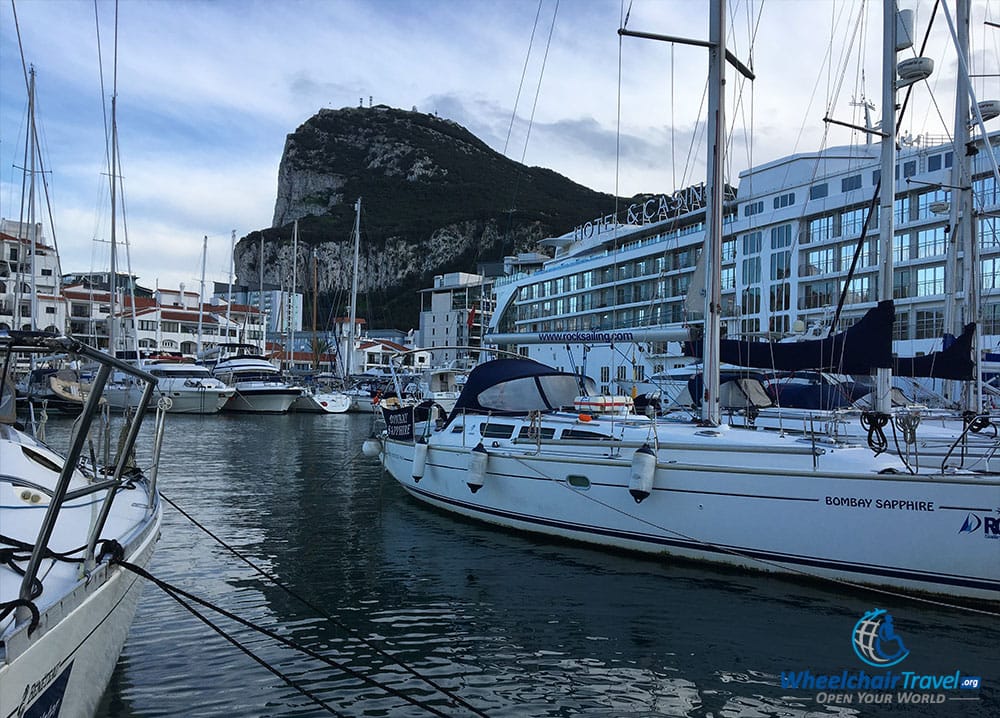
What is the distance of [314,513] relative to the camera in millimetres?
15250

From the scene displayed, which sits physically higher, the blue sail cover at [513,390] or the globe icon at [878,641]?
the blue sail cover at [513,390]

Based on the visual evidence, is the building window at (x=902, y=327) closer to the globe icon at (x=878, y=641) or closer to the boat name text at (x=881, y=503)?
the boat name text at (x=881, y=503)

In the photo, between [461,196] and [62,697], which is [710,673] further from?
[461,196]

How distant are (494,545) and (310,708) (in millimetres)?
6131

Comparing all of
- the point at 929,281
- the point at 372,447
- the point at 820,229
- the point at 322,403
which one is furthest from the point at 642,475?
the point at 322,403

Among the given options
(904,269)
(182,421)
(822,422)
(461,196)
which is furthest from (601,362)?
(461,196)

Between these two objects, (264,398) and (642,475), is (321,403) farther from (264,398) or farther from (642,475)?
(642,475)

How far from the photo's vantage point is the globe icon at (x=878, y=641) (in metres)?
7.53

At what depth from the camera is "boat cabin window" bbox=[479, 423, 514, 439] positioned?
45.6 ft

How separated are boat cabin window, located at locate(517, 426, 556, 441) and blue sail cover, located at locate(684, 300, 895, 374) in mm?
4783

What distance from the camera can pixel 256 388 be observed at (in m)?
47.0

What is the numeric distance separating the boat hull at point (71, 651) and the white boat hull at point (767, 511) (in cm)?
738

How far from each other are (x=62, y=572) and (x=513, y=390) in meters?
10.8

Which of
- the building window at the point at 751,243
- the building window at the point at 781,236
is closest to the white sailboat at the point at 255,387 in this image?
the building window at the point at 751,243
